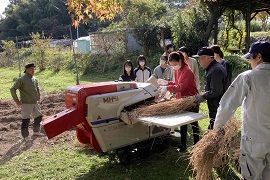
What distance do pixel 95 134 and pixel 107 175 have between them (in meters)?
0.66

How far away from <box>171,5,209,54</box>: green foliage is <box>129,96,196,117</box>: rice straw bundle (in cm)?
1102

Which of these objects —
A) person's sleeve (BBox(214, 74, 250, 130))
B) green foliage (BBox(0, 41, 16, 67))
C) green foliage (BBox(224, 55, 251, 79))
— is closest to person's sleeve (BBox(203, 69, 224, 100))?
person's sleeve (BBox(214, 74, 250, 130))

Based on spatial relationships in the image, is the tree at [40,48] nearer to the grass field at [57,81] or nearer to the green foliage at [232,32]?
the grass field at [57,81]

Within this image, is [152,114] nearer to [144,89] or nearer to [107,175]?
[144,89]

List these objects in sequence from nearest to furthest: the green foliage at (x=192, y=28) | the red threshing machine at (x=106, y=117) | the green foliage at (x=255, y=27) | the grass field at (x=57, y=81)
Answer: the red threshing machine at (x=106, y=117)
the grass field at (x=57, y=81)
the green foliage at (x=192, y=28)
the green foliage at (x=255, y=27)

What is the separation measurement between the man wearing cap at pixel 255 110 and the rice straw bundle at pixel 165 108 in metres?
1.40

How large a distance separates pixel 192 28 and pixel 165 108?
11879mm

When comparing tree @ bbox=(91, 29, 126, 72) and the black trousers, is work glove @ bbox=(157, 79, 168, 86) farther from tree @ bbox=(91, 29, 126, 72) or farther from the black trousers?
tree @ bbox=(91, 29, 126, 72)

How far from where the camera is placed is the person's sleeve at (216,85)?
3.89 metres

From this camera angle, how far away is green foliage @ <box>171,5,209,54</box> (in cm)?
1470

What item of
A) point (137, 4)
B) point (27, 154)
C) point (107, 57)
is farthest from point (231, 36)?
point (27, 154)

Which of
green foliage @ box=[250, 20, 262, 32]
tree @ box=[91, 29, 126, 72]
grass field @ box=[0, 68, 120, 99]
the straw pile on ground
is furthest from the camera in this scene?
green foliage @ box=[250, 20, 262, 32]

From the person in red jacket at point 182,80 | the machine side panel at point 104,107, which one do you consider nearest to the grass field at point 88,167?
the person in red jacket at point 182,80

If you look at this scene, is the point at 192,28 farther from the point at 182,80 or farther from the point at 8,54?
the point at 8,54
